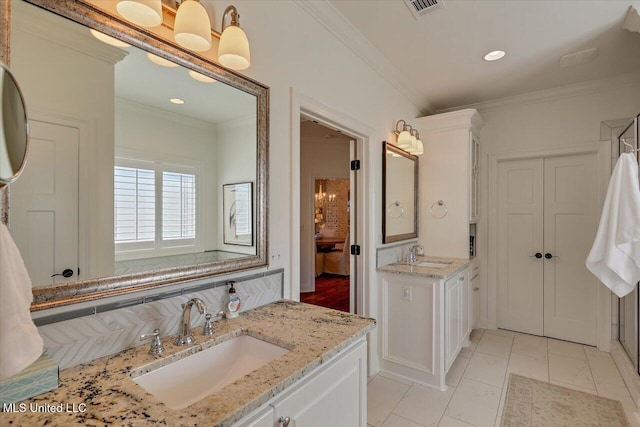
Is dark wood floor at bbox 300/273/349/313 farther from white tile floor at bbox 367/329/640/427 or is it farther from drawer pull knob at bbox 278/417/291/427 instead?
drawer pull knob at bbox 278/417/291/427

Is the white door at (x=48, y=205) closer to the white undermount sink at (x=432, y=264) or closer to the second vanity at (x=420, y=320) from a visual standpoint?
the second vanity at (x=420, y=320)

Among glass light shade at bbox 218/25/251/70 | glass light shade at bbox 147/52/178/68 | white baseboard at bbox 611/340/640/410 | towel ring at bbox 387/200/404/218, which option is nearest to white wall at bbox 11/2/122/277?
glass light shade at bbox 147/52/178/68

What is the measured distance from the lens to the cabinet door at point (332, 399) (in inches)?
38.6

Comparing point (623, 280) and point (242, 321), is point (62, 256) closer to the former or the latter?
point (242, 321)

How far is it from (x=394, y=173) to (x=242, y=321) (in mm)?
2184

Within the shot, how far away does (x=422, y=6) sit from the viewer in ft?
6.66

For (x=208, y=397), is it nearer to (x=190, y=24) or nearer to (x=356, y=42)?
(x=190, y=24)

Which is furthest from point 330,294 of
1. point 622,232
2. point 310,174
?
point 622,232

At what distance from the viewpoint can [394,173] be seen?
9.98ft

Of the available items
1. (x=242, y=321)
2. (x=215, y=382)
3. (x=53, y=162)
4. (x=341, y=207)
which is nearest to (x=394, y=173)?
(x=242, y=321)

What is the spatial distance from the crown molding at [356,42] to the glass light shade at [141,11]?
1087mm

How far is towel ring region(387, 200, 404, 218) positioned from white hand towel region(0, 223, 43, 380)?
2623mm

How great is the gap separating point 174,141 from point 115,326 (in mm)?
744

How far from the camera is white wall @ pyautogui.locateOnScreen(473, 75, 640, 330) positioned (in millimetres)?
3137
